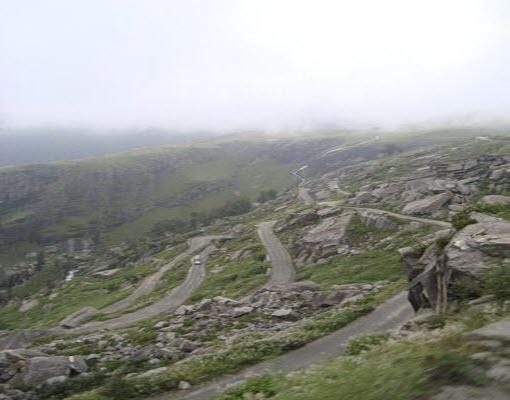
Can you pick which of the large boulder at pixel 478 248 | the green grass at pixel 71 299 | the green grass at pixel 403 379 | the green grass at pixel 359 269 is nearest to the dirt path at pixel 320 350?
the large boulder at pixel 478 248

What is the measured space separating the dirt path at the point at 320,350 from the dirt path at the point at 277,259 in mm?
38939

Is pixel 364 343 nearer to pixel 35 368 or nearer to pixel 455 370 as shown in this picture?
pixel 455 370

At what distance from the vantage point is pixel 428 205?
100 meters

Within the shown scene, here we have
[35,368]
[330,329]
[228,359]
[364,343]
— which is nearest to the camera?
[364,343]

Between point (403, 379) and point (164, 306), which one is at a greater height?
point (403, 379)

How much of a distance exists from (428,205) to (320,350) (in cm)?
7674

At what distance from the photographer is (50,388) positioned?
3061 cm

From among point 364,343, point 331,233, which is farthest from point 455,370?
point 331,233

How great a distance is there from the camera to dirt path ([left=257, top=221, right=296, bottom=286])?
85.1 metres

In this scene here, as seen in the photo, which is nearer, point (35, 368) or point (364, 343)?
point (364, 343)

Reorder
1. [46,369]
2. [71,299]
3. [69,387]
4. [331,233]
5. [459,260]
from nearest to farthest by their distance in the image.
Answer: [459,260]
[69,387]
[46,369]
[331,233]
[71,299]

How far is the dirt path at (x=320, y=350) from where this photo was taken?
2498cm

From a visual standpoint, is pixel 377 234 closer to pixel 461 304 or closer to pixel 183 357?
pixel 183 357

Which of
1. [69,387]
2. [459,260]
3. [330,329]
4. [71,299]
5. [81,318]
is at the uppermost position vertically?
[459,260]
